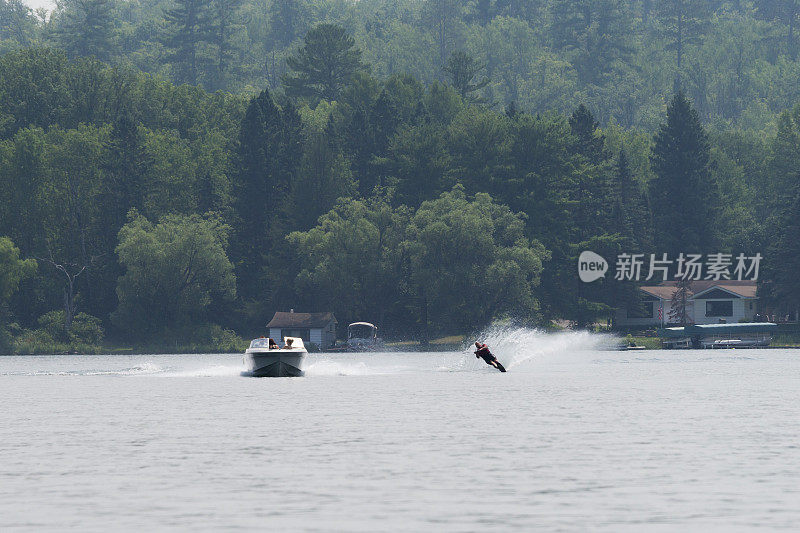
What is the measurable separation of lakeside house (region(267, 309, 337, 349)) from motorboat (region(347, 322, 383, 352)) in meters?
2.51

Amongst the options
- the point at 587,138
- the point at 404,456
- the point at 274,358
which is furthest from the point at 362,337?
the point at 404,456

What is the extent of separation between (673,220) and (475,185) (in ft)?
96.3

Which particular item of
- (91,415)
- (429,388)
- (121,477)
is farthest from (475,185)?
(121,477)

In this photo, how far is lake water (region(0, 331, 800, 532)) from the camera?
91.3 feet

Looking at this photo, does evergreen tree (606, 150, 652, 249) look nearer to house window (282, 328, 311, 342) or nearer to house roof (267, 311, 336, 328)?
house roof (267, 311, 336, 328)

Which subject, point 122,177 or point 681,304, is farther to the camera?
point 681,304

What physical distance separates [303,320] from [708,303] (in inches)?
2248

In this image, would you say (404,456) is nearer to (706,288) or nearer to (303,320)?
(303,320)

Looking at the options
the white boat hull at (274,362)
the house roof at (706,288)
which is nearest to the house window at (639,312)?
the house roof at (706,288)

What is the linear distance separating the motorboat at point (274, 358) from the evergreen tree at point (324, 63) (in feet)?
395

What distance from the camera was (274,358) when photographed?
76.6 m

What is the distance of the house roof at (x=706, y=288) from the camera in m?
171

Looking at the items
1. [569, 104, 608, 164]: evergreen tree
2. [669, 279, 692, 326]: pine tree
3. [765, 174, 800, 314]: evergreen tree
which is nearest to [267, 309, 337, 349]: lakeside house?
[569, 104, 608, 164]: evergreen tree

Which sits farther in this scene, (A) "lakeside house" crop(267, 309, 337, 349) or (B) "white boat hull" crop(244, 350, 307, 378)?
(A) "lakeside house" crop(267, 309, 337, 349)
